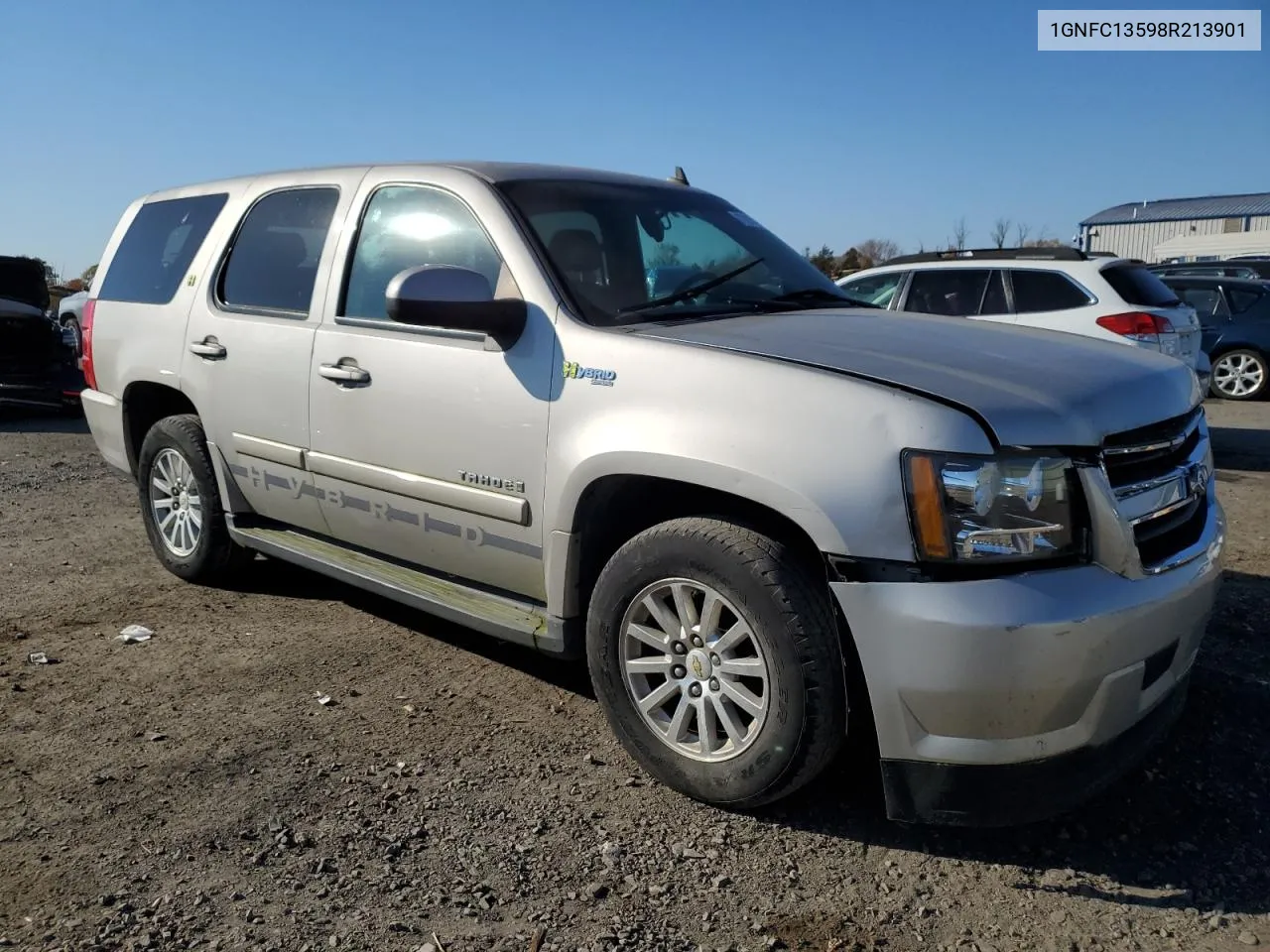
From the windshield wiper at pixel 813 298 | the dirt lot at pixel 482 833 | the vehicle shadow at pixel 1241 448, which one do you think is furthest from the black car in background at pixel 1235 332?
the windshield wiper at pixel 813 298

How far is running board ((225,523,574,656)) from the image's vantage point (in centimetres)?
334

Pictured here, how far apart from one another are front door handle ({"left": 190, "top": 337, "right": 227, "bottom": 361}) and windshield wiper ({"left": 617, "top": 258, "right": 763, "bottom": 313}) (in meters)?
2.07

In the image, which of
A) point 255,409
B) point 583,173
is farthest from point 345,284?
point 583,173

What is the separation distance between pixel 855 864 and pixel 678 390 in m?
1.36

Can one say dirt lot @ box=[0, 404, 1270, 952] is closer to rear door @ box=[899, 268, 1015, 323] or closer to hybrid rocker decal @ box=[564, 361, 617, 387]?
hybrid rocker decal @ box=[564, 361, 617, 387]

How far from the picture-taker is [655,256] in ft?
12.3

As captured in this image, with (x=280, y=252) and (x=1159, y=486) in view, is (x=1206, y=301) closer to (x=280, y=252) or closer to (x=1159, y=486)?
(x=1159, y=486)

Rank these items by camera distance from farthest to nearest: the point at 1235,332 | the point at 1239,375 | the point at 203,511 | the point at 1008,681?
1. the point at 1239,375
2. the point at 1235,332
3. the point at 203,511
4. the point at 1008,681

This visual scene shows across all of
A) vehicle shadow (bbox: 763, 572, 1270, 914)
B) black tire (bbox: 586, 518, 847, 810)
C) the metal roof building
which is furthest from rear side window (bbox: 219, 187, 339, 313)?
the metal roof building

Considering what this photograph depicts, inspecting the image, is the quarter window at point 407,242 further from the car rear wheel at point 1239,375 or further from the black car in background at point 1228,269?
the black car in background at point 1228,269

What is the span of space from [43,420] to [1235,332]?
574 inches

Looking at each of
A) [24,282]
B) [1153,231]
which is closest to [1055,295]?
[24,282]

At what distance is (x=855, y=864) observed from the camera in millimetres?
2727

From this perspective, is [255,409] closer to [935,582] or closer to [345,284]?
[345,284]
